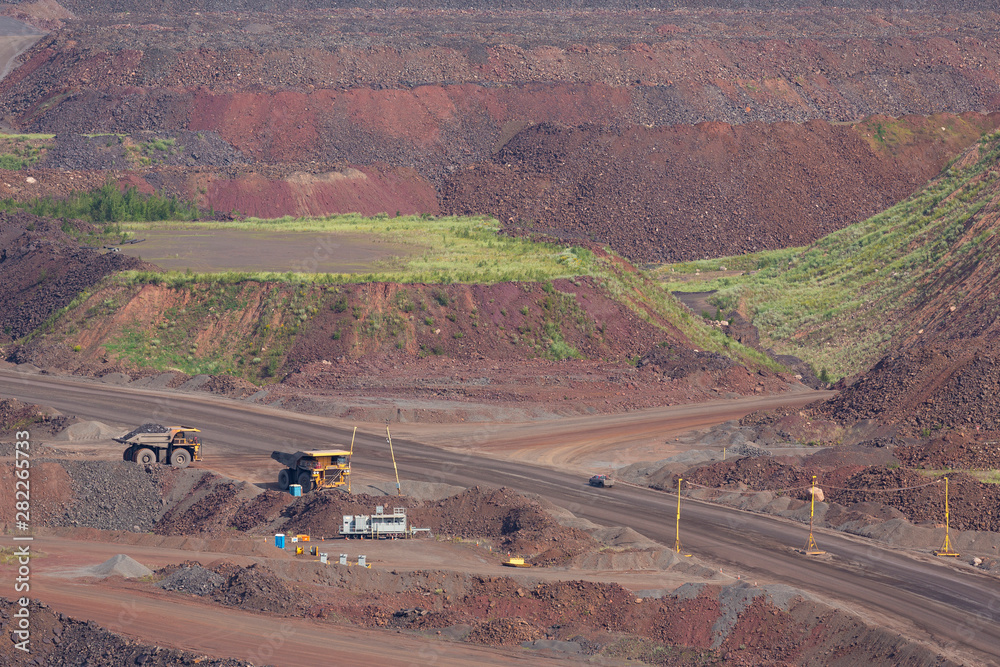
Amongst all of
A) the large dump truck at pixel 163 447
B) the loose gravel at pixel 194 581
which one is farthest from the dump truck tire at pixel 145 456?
the loose gravel at pixel 194 581

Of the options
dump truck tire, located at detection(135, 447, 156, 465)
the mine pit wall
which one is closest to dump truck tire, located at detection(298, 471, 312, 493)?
dump truck tire, located at detection(135, 447, 156, 465)

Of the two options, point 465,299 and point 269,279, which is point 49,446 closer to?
point 269,279

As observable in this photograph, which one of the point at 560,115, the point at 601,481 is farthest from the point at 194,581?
the point at 560,115

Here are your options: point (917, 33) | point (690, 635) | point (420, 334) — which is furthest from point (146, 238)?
point (917, 33)

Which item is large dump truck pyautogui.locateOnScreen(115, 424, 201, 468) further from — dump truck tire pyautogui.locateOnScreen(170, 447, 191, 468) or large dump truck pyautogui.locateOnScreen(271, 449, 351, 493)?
large dump truck pyautogui.locateOnScreen(271, 449, 351, 493)

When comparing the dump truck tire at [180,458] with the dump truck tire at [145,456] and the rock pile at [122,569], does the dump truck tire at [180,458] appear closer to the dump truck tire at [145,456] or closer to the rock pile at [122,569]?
the dump truck tire at [145,456]

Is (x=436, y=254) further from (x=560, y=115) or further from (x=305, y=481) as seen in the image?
(x=560, y=115)
